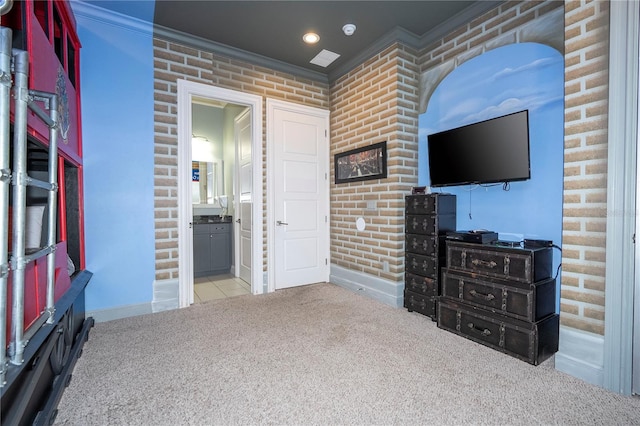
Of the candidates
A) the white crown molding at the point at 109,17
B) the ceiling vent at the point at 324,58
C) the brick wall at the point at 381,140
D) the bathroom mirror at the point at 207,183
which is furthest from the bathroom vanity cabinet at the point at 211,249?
the ceiling vent at the point at 324,58

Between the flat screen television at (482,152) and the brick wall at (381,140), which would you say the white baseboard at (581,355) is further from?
the brick wall at (381,140)

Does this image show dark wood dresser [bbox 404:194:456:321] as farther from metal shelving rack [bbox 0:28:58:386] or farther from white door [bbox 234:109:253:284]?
metal shelving rack [bbox 0:28:58:386]

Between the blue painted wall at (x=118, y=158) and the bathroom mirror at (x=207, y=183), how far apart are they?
2260 millimetres

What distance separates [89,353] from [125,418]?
3.27 ft

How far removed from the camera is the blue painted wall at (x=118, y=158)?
293 cm

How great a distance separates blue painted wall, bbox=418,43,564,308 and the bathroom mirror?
392 centimetres

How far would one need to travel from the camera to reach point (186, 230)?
11.2 feet

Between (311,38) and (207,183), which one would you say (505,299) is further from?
(207,183)

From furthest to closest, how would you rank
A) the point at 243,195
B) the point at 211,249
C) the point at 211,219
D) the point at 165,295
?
the point at 211,219 < the point at 211,249 < the point at 243,195 < the point at 165,295

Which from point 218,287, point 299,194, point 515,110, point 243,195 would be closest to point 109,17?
point 243,195

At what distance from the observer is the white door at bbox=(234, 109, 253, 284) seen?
4.24 meters

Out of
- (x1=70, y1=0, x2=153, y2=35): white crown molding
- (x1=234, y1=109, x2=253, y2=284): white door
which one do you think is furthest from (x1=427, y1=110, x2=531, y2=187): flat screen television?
(x1=70, y1=0, x2=153, y2=35): white crown molding

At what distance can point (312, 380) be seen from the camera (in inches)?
77.7

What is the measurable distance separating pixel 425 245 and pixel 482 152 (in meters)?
1.00
